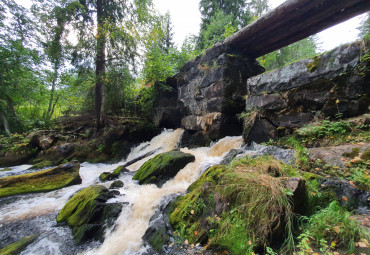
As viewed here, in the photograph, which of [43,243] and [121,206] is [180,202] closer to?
[121,206]

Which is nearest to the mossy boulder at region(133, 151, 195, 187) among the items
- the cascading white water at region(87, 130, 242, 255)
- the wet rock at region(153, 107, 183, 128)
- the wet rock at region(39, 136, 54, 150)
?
the cascading white water at region(87, 130, 242, 255)

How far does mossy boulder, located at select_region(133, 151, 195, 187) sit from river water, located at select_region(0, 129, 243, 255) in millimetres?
177

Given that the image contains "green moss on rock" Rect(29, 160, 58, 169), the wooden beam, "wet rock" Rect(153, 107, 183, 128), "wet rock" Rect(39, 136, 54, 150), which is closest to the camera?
the wooden beam

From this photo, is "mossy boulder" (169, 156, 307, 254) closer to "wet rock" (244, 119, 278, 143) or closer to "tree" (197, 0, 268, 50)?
"wet rock" (244, 119, 278, 143)

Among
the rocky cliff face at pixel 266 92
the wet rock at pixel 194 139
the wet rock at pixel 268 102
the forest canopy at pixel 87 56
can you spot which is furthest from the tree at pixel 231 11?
the wet rock at pixel 268 102

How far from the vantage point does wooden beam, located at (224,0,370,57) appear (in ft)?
16.2

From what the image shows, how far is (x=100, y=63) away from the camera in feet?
32.1

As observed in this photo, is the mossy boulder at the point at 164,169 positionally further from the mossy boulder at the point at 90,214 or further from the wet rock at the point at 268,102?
the wet rock at the point at 268,102

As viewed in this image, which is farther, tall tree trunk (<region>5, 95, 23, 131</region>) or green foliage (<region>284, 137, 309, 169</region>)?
tall tree trunk (<region>5, 95, 23, 131</region>)

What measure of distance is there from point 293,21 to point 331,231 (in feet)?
21.5

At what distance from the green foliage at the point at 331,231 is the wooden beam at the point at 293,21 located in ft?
19.0

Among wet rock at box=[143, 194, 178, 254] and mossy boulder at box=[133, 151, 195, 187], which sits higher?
mossy boulder at box=[133, 151, 195, 187]

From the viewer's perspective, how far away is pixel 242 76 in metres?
7.44

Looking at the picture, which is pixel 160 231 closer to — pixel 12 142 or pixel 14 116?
pixel 12 142
